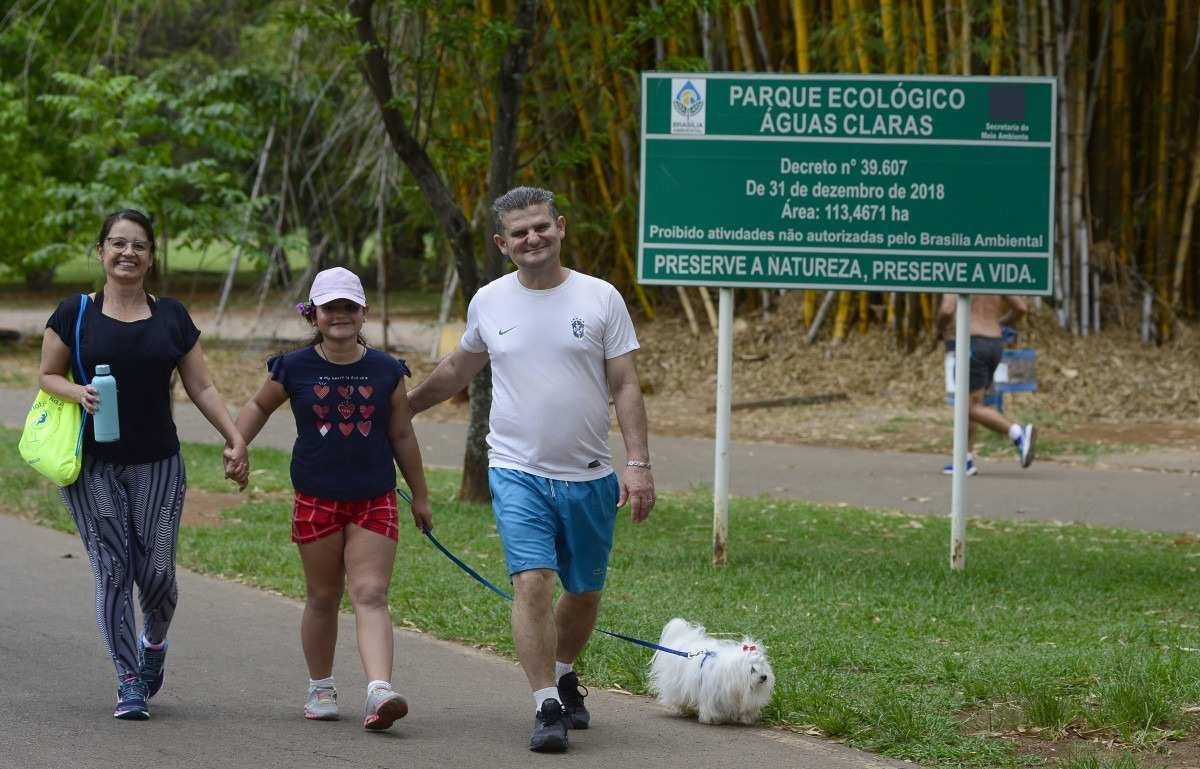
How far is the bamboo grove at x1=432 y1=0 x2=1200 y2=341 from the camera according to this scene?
59.2 feet

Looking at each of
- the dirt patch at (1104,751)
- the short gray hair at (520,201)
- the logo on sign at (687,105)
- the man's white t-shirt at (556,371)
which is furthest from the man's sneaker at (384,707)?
the logo on sign at (687,105)

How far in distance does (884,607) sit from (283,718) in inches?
127

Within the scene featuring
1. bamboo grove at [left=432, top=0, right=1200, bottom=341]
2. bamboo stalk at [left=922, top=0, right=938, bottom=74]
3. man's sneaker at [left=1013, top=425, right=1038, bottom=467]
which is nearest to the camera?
man's sneaker at [left=1013, top=425, right=1038, bottom=467]

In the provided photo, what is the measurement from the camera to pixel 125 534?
229 inches

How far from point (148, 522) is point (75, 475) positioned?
1.04 ft

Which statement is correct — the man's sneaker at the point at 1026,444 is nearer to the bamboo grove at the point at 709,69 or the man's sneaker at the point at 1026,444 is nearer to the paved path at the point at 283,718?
the bamboo grove at the point at 709,69

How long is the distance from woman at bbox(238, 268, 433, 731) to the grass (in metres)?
1.28

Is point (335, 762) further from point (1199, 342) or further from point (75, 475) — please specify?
point (1199, 342)

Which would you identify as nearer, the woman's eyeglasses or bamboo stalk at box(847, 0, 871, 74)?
the woman's eyeglasses

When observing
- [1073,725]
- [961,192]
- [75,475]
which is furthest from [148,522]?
[961,192]

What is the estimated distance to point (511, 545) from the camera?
5.50 meters

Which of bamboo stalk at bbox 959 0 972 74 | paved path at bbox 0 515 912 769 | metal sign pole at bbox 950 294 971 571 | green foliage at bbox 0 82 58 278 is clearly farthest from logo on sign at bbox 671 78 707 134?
green foliage at bbox 0 82 58 278

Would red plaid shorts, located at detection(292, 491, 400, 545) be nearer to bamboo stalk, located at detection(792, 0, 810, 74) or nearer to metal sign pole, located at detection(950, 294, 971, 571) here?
metal sign pole, located at detection(950, 294, 971, 571)

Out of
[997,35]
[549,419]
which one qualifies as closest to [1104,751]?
[549,419]
